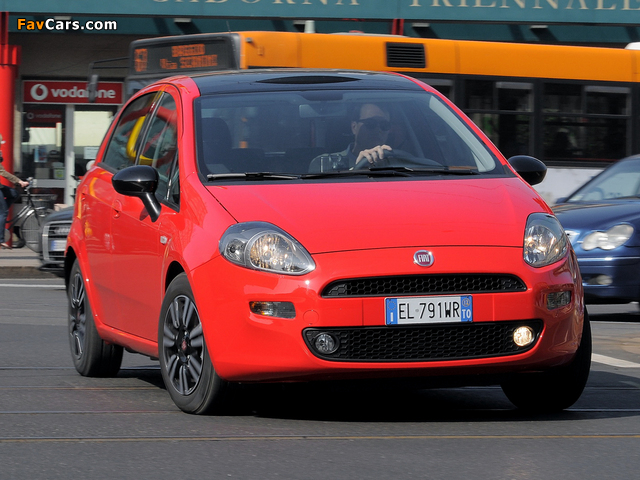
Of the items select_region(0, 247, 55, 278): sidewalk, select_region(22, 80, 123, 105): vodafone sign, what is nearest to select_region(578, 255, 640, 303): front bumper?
select_region(0, 247, 55, 278): sidewalk

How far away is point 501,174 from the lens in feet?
20.2

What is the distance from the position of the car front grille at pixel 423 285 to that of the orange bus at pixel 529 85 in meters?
10.7

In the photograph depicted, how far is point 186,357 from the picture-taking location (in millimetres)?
5703

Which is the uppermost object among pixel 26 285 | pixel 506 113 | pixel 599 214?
pixel 506 113

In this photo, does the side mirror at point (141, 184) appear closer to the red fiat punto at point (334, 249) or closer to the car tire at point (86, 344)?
the red fiat punto at point (334, 249)

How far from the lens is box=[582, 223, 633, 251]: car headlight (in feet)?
35.7

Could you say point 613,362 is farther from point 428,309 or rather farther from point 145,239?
point 145,239

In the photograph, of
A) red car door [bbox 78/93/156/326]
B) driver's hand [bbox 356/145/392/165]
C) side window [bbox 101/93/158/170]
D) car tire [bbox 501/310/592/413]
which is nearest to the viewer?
car tire [bbox 501/310/592/413]

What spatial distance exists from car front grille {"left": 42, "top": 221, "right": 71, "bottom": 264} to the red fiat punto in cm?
775

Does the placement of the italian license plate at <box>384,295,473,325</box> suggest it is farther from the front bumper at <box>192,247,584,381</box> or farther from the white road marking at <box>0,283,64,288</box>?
the white road marking at <box>0,283,64,288</box>

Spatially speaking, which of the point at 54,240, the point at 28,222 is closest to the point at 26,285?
the point at 54,240

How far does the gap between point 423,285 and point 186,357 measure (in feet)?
3.83

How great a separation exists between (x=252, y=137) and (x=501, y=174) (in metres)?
1.21

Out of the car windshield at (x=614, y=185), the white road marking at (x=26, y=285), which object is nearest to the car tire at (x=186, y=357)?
the car windshield at (x=614, y=185)
